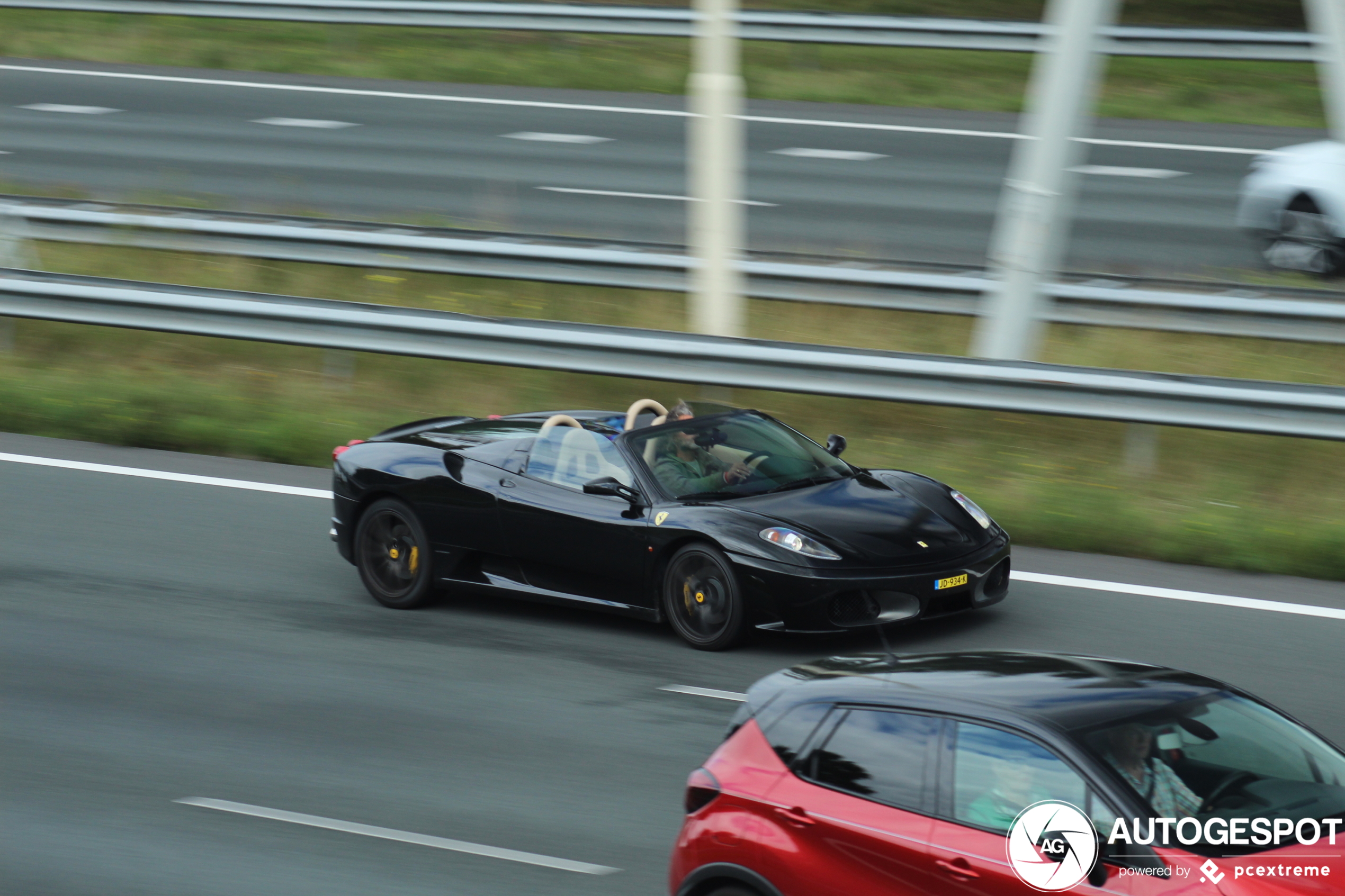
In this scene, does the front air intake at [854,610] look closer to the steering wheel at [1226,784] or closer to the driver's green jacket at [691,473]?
the driver's green jacket at [691,473]

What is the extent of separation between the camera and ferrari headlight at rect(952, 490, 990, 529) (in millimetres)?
9219

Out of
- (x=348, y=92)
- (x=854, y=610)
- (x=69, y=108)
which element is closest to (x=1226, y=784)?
(x=854, y=610)

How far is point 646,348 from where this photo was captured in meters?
12.7


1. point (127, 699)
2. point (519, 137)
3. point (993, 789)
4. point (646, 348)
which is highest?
point (519, 137)

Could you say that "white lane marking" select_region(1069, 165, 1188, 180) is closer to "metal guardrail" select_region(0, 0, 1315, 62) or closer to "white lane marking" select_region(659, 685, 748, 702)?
"metal guardrail" select_region(0, 0, 1315, 62)

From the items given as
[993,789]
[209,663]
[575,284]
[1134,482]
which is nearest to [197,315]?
[575,284]

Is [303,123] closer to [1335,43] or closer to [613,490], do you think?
[1335,43]

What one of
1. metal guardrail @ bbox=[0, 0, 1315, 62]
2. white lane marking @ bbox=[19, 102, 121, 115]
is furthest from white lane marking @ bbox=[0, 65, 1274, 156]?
white lane marking @ bbox=[19, 102, 121, 115]

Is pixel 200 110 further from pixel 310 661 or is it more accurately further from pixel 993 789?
pixel 993 789

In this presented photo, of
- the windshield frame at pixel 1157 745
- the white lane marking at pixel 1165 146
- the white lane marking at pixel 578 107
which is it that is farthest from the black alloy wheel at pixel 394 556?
the white lane marking at pixel 1165 146

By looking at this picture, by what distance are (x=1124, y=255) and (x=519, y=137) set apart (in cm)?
950

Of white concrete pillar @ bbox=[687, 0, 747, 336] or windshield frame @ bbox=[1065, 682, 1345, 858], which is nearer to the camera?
windshield frame @ bbox=[1065, 682, 1345, 858]

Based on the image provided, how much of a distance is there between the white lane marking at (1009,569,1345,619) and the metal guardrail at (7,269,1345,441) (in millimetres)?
1585

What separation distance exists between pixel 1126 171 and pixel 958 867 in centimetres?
1735
